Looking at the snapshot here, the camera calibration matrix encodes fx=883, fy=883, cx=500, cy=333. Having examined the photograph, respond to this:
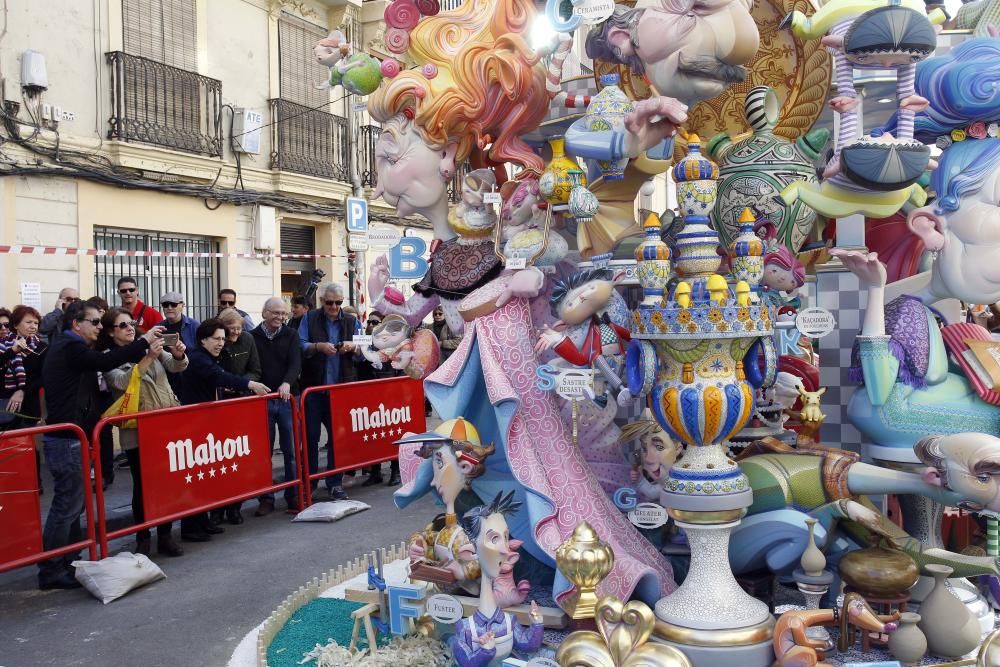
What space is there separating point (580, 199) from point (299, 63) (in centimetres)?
1058

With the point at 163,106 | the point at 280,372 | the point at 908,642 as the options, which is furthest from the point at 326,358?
the point at 163,106

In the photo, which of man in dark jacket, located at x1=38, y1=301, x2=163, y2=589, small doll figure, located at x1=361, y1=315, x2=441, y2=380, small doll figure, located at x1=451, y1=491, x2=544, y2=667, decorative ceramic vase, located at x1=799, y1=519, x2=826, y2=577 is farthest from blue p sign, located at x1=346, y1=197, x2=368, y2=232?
decorative ceramic vase, located at x1=799, y1=519, x2=826, y2=577

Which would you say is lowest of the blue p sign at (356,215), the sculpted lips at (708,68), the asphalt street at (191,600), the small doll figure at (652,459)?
the asphalt street at (191,600)

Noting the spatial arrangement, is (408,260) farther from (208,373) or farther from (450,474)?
(208,373)

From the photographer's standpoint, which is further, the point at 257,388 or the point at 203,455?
the point at 257,388

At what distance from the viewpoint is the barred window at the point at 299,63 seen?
12680 mm

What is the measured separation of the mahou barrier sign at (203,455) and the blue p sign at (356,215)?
452 cm

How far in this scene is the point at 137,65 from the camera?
10289mm

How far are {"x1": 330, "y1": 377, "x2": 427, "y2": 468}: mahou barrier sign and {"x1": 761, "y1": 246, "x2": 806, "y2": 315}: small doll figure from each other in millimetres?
4006

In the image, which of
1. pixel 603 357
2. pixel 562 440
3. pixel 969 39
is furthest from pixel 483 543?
pixel 969 39

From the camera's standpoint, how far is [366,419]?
7238 mm

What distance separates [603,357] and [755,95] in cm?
146

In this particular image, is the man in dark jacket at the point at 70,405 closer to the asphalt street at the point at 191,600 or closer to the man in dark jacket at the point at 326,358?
the asphalt street at the point at 191,600

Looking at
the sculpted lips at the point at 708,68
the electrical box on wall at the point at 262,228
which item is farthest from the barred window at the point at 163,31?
the sculpted lips at the point at 708,68
